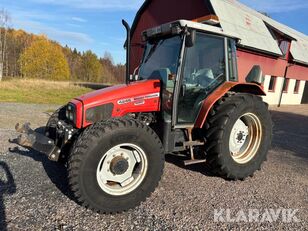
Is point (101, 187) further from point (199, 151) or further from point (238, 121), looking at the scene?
point (238, 121)

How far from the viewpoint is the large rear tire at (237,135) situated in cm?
387

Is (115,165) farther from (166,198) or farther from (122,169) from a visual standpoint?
(166,198)

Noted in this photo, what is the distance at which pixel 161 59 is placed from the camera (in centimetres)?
405

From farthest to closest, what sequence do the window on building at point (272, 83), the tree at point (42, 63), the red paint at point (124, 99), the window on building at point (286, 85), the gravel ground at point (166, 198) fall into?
the tree at point (42, 63) < the window on building at point (286, 85) < the window on building at point (272, 83) < the red paint at point (124, 99) < the gravel ground at point (166, 198)

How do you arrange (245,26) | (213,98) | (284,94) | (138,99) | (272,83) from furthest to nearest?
(284,94)
(272,83)
(245,26)
(213,98)
(138,99)

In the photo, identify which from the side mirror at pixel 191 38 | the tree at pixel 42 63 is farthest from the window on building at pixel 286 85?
the tree at pixel 42 63

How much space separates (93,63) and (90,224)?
73.6 meters

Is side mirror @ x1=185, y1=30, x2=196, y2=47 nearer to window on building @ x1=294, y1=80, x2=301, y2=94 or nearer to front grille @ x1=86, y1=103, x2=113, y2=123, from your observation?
front grille @ x1=86, y1=103, x2=113, y2=123

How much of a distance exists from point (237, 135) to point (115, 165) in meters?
2.18

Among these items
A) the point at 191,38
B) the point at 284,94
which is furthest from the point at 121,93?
the point at 284,94

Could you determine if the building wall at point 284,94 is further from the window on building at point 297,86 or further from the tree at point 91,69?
the tree at point 91,69

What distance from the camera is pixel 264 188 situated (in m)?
3.95

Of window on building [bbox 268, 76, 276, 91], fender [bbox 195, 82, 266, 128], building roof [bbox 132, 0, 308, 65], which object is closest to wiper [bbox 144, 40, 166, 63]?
fender [bbox 195, 82, 266, 128]

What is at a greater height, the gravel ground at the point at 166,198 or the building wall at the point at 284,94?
the building wall at the point at 284,94
